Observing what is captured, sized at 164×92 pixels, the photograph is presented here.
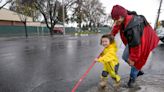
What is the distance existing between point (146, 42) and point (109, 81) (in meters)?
1.25

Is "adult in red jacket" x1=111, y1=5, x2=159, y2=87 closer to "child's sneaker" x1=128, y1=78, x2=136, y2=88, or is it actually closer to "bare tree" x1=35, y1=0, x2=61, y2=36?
"child's sneaker" x1=128, y1=78, x2=136, y2=88

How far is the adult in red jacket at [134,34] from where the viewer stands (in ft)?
14.6

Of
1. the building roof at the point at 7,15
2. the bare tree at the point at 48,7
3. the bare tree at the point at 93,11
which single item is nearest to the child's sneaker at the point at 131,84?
the bare tree at the point at 48,7

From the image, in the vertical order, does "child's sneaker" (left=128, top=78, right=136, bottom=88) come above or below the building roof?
below

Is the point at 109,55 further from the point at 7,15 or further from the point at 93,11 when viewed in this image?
the point at 93,11

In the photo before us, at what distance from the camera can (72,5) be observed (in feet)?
152

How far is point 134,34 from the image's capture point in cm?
442

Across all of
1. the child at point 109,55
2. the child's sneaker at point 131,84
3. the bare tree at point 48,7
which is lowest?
the child's sneaker at point 131,84

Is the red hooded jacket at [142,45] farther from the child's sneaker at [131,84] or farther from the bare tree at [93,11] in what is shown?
the bare tree at [93,11]

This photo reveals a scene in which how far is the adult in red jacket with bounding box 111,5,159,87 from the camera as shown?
14.6ft

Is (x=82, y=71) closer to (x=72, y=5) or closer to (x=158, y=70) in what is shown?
(x=158, y=70)

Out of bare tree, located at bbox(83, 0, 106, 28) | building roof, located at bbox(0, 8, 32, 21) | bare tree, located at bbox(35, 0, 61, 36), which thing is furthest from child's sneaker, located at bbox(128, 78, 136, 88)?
bare tree, located at bbox(83, 0, 106, 28)

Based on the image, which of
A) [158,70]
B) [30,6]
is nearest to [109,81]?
[158,70]

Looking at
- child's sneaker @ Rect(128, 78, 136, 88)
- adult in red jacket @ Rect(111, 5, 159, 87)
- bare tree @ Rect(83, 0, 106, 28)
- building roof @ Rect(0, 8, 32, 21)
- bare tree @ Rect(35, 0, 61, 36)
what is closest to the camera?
adult in red jacket @ Rect(111, 5, 159, 87)
